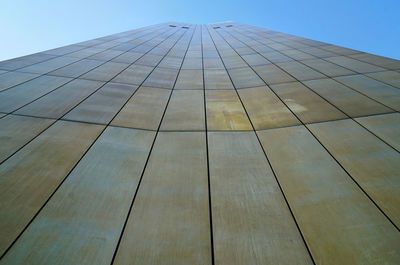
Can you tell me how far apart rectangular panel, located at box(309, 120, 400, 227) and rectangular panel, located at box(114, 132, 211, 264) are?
2.89 metres

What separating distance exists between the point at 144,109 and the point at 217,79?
397cm

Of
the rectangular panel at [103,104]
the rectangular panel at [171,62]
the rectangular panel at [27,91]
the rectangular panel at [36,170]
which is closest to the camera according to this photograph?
the rectangular panel at [36,170]

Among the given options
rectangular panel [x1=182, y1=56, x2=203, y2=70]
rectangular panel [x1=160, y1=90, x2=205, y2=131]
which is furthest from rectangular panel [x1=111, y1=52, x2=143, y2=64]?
rectangular panel [x1=160, y1=90, x2=205, y2=131]

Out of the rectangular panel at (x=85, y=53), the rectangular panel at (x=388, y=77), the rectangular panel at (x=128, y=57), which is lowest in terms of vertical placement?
the rectangular panel at (x=388, y=77)

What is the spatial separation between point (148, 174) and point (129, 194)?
21.5 inches

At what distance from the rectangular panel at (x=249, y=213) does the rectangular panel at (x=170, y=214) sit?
0.22m

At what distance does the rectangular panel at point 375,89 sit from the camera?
6059mm

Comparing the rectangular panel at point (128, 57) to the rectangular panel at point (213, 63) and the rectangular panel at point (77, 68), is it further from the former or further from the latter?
the rectangular panel at point (213, 63)

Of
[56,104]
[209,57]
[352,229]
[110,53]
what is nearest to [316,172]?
[352,229]

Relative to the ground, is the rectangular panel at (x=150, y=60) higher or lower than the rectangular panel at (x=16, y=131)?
higher

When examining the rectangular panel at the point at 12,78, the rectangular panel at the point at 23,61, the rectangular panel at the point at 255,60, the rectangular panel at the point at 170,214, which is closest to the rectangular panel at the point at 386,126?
the rectangular panel at the point at 170,214

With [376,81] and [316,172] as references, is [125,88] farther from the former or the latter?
[376,81]

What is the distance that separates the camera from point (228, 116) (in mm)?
5832

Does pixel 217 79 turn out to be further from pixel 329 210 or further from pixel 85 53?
pixel 85 53
